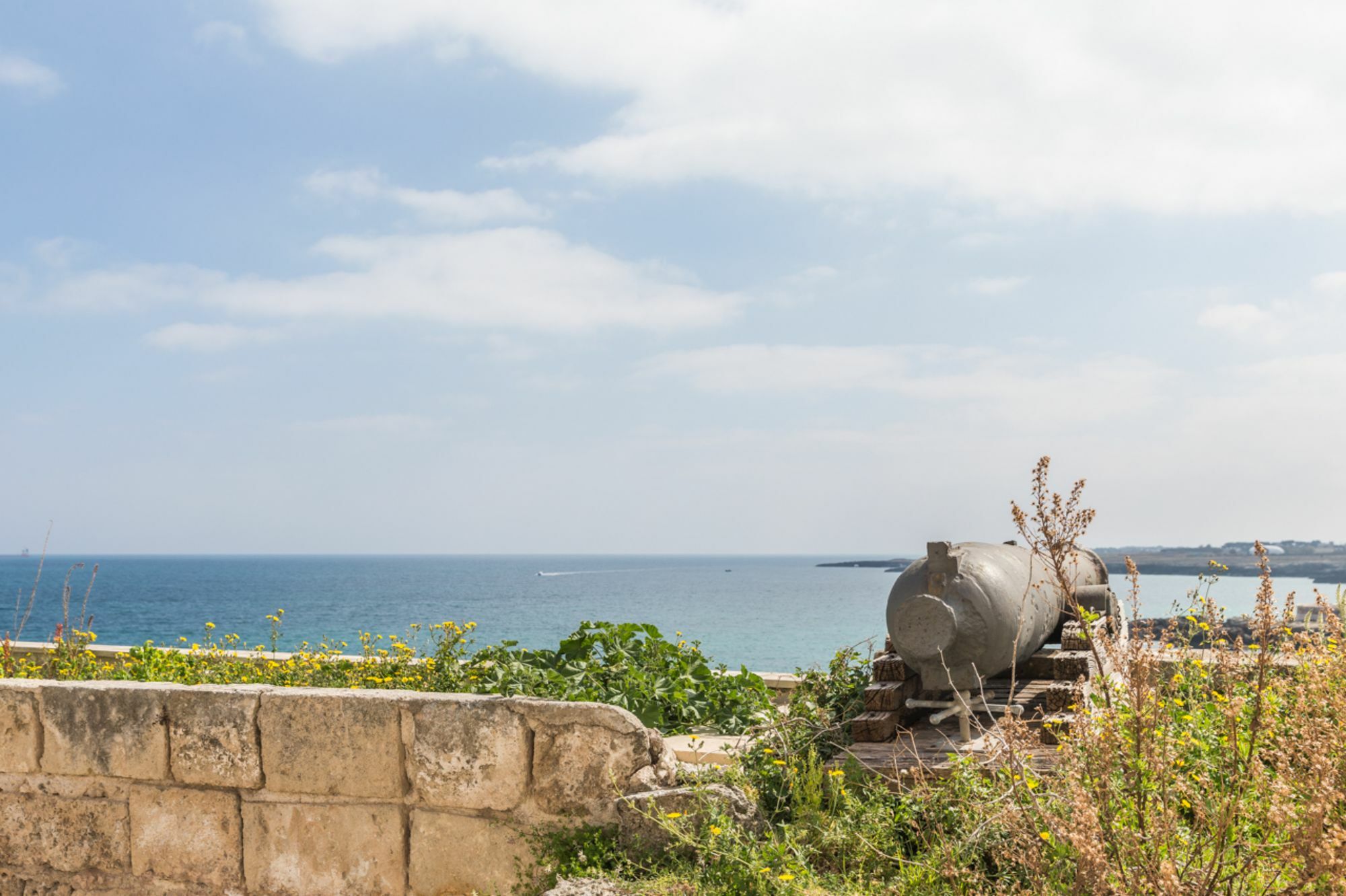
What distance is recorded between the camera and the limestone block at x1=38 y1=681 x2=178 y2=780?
16.0ft

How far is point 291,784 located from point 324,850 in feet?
1.10

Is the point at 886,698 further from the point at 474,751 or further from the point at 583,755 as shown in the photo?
the point at 474,751

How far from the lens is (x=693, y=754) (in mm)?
5273

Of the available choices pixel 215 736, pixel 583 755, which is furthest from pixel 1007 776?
pixel 215 736

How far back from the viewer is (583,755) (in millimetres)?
4379

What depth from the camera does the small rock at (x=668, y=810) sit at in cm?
421

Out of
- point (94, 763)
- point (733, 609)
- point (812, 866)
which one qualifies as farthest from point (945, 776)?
Result: point (733, 609)

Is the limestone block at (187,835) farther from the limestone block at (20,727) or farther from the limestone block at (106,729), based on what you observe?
the limestone block at (20,727)

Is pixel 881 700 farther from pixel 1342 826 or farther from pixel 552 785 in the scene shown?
pixel 1342 826

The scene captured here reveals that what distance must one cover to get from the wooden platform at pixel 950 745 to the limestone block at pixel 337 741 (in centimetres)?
209

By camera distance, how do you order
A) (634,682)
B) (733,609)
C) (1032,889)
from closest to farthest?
(1032,889) < (634,682) < (733,609)

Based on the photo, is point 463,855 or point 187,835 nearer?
point 463,855

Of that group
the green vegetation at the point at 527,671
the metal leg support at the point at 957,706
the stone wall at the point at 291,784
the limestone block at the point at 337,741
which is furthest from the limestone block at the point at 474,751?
the metal leg support at the point at 957,706

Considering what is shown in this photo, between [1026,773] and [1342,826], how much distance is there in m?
1.04
